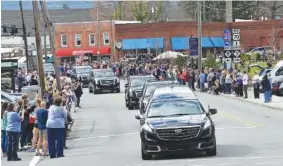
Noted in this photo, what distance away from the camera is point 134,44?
90.6 m

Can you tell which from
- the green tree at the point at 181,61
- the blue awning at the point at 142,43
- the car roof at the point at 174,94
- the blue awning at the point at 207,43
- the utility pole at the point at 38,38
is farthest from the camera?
the blue awning at the point at 207,43

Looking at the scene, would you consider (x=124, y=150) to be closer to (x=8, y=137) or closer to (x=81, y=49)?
(x=8, y=137)

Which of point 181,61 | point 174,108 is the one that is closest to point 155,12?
point 181,61

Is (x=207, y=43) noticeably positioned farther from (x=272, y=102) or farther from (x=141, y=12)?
(x=272, y=102)

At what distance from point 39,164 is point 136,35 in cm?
7175

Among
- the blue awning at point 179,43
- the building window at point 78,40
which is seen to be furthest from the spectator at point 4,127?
the building window at point 78,40

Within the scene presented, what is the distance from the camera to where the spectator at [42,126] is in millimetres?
20922

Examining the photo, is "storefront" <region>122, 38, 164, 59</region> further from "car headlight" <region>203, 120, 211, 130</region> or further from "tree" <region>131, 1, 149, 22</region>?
"car headlight" <region>203, 120, 211, 130</region>

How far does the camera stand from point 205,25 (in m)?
89.9

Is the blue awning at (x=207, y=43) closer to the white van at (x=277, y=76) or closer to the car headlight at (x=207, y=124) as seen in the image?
the white van at (x=277, y=76)

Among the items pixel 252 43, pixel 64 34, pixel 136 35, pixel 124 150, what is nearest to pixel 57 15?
pixel 64 34

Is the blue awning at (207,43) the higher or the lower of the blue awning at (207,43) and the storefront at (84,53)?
the higher

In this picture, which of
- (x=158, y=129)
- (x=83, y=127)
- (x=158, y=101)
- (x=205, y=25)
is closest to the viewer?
(x=158, y=129)

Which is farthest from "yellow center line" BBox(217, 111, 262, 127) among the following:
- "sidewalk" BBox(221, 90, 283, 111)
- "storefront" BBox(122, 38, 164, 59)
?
"storefront" BBox(122, 38, 164, 59)
